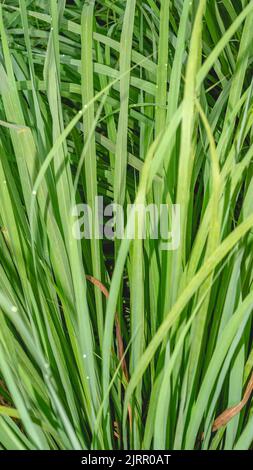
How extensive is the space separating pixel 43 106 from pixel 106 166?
12 centimetres

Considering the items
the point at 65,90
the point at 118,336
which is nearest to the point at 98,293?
the point at 118,336

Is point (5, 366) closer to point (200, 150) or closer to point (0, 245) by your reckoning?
point (0, 245)

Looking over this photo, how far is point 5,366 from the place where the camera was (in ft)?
1.38

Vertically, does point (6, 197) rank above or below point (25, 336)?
above

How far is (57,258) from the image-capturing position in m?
0.52

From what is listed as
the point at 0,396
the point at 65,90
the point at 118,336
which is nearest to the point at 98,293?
the point at 118,336

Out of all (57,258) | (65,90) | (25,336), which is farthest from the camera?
(65,90)

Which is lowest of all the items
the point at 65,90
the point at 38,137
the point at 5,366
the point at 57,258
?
the point at 5,366

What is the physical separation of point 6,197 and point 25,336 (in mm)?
143

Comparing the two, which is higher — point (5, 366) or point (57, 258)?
point (57, 258)

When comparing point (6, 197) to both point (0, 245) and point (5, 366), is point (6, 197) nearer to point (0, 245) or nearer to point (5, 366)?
point (0, 245)

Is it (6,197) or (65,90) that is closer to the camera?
(6,197)

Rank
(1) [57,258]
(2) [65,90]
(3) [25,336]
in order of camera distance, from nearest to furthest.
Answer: (3) [25,336], (1) [57,258], (2) [65,90]

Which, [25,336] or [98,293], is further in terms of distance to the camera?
[98,293]
